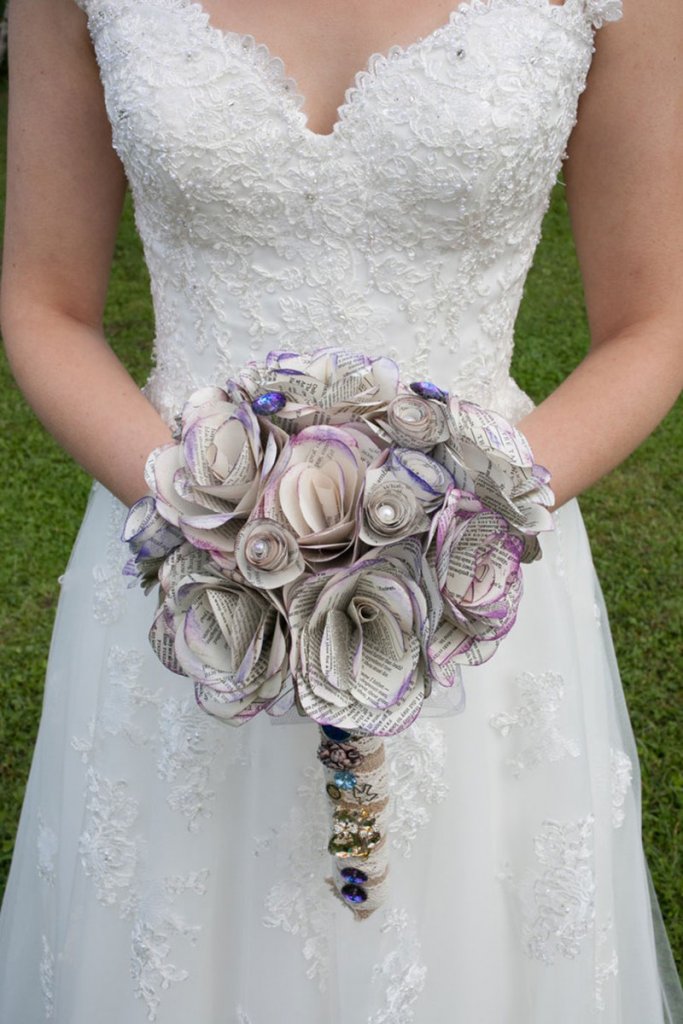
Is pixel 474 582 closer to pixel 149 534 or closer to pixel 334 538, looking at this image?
pixel 334 538

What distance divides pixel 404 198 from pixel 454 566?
2.01ft

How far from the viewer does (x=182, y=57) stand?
1458mm

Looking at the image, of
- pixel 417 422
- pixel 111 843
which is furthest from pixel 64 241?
pixel 111 843

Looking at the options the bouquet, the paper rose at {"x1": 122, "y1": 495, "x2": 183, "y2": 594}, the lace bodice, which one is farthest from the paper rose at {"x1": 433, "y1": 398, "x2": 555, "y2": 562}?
the lace bodice

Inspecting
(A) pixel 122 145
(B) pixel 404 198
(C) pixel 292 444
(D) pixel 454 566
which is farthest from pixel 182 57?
(D) pixel 454 566

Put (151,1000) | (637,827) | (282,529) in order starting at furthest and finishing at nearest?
(637,827) < (151,1000) < (282,529)

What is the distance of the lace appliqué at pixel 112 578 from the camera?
172cm

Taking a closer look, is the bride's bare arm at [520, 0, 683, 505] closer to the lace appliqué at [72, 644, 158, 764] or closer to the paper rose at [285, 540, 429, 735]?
the paper rose at [285, 540, 429, 735]

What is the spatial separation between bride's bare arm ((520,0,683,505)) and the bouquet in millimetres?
396

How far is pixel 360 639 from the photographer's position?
106 cm

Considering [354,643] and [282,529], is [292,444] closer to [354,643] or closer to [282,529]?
[282,529]

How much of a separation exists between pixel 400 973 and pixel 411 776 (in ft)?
0.96

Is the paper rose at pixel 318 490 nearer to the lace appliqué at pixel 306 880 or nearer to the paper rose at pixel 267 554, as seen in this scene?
the paper rose at pixel 267 554

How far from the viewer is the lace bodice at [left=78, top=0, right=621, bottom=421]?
1418mm
